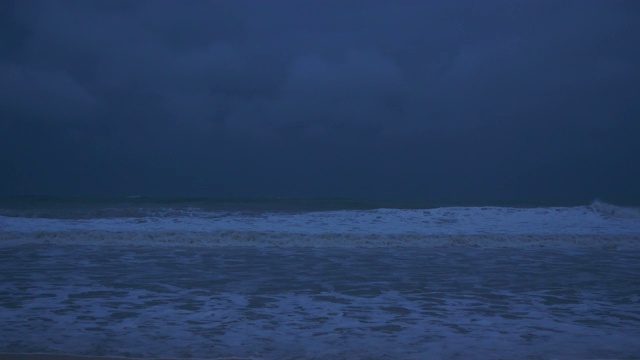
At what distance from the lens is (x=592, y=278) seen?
31.2ft

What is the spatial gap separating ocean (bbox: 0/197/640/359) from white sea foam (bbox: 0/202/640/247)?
0.11 m

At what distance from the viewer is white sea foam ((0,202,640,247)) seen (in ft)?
49.2

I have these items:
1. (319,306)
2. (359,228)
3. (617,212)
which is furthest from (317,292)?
(617,212)

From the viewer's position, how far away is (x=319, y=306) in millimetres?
7191

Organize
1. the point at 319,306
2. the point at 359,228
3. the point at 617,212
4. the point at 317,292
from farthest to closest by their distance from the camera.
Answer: the point at 617,212 < the point at 359,228 < the point at 317,292 < the point at 319,306

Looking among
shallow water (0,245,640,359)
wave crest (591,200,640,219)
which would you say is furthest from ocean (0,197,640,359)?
wave crest (591,200,640,219)

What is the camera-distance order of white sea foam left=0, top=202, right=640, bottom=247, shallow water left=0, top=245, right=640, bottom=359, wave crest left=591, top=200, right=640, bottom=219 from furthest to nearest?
wave crest left=591, top=200, right=640, bottom=219 < white sea foam left=0, top=202, right=640, bottom=247 < shallow water left=0, top=245, right=640, bottom=359

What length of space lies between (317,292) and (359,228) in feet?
31.8

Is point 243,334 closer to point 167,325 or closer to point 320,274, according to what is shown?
point 167,325

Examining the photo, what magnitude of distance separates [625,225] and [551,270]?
36.0ft

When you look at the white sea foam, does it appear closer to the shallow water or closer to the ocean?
the ocean

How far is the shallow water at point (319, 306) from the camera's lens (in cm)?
539

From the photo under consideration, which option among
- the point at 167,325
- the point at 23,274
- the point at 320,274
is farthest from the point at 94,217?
the point at 167,325

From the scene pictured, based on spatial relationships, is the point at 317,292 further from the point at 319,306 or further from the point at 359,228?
the point at 359,228
